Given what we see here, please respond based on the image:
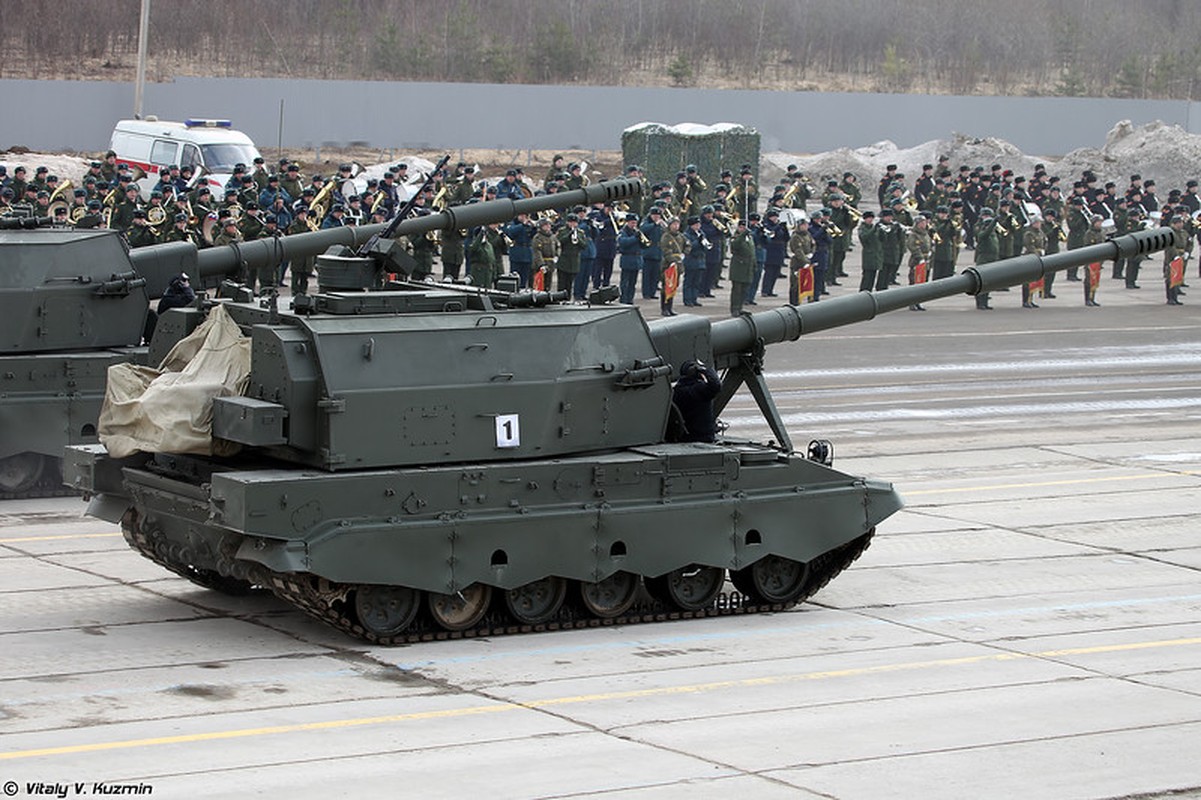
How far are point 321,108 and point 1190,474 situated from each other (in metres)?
36.3

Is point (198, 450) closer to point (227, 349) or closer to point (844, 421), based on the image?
point (227, 349)

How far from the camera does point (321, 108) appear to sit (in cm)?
5366

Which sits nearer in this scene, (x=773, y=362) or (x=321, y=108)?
(x=773, y=362)

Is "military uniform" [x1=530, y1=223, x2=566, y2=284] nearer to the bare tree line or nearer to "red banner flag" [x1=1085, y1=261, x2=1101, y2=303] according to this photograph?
"red banner flag" [x1=1085, y1=261, x2=1101, y2=303]

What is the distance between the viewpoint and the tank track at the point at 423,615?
1289 cm

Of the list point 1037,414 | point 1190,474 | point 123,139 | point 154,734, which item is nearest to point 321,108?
point 123,139

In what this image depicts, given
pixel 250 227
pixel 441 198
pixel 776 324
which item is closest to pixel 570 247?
pixel 441 198

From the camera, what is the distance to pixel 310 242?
20.7m

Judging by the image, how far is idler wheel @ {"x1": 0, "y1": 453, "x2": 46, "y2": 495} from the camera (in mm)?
18609

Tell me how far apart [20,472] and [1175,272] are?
24014 mm

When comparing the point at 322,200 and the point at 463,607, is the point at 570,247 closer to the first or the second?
the point at 322,200

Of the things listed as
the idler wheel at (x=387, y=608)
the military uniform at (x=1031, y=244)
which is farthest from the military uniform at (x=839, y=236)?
the idler wheel at (x=387, y=608)

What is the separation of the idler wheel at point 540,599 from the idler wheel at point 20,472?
680 centimetres

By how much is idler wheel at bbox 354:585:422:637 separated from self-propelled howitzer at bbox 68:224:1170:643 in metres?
0.01
